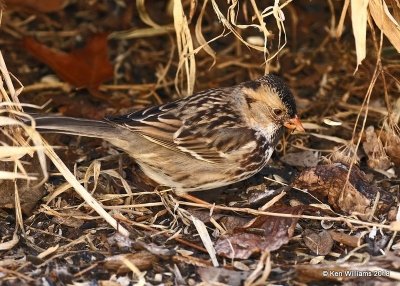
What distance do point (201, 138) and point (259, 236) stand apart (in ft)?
2.09

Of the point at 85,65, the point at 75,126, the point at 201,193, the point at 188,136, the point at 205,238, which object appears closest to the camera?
the point at 205,238

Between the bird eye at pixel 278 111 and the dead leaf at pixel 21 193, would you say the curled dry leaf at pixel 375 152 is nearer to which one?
the bird eye at pixel 278 111

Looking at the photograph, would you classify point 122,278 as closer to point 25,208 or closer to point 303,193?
point 25,208

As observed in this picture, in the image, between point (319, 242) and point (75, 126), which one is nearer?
point (319, 242)

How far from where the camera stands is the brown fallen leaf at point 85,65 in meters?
4.77

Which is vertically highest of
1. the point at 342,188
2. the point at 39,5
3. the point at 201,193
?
the point at 39,5

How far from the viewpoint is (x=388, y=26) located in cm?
365

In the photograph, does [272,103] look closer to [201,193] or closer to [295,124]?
[295,124]

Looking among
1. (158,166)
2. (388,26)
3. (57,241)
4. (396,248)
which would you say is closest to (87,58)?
(158,166)

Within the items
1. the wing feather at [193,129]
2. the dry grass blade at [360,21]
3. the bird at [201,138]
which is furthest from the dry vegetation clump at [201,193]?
the wing feather at [193,129]

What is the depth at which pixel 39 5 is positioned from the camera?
16.6 feet

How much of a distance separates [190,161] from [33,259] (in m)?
0.93

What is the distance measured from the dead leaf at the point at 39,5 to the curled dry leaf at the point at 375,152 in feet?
7.06

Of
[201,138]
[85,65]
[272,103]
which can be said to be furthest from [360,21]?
[85,65]
